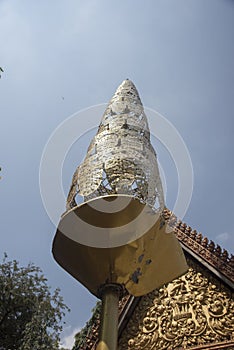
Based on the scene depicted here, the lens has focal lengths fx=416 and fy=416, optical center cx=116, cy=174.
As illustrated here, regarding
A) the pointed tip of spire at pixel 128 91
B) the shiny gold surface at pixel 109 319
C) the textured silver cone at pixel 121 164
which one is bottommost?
the shiny gold surface at pixel 109 319

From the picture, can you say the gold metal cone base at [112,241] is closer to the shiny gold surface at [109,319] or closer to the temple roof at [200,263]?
the shiny gold surface at [109,319]

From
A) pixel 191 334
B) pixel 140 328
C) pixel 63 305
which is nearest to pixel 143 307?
pixel 140 328

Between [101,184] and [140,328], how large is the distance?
283 cm

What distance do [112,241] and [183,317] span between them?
2548 mm

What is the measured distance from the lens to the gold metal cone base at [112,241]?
3.58m

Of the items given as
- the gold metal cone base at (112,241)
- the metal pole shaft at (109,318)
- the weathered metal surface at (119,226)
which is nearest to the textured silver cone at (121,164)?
the weathered metal surface at (119,226)

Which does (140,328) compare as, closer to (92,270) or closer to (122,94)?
(92,270)

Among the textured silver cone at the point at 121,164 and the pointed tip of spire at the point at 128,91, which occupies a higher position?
the pointed tip of spire at the point at 128,91

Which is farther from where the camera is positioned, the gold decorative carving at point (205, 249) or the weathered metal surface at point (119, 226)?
the gold decorative carving at point (205, 249)

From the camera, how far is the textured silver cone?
391cm

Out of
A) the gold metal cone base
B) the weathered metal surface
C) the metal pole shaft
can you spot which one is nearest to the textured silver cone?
the weathered metal surface

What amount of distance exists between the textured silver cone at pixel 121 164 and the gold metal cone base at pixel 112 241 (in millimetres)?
226

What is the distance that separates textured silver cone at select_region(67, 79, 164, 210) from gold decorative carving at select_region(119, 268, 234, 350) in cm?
225

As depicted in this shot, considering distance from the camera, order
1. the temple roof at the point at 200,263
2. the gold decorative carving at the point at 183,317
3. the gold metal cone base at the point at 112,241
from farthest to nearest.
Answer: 1. the temple roof at the point at 200,263
2. the gold decorative carving at the point at 183,317
3. the gold metal cone base at the point at 112,241
